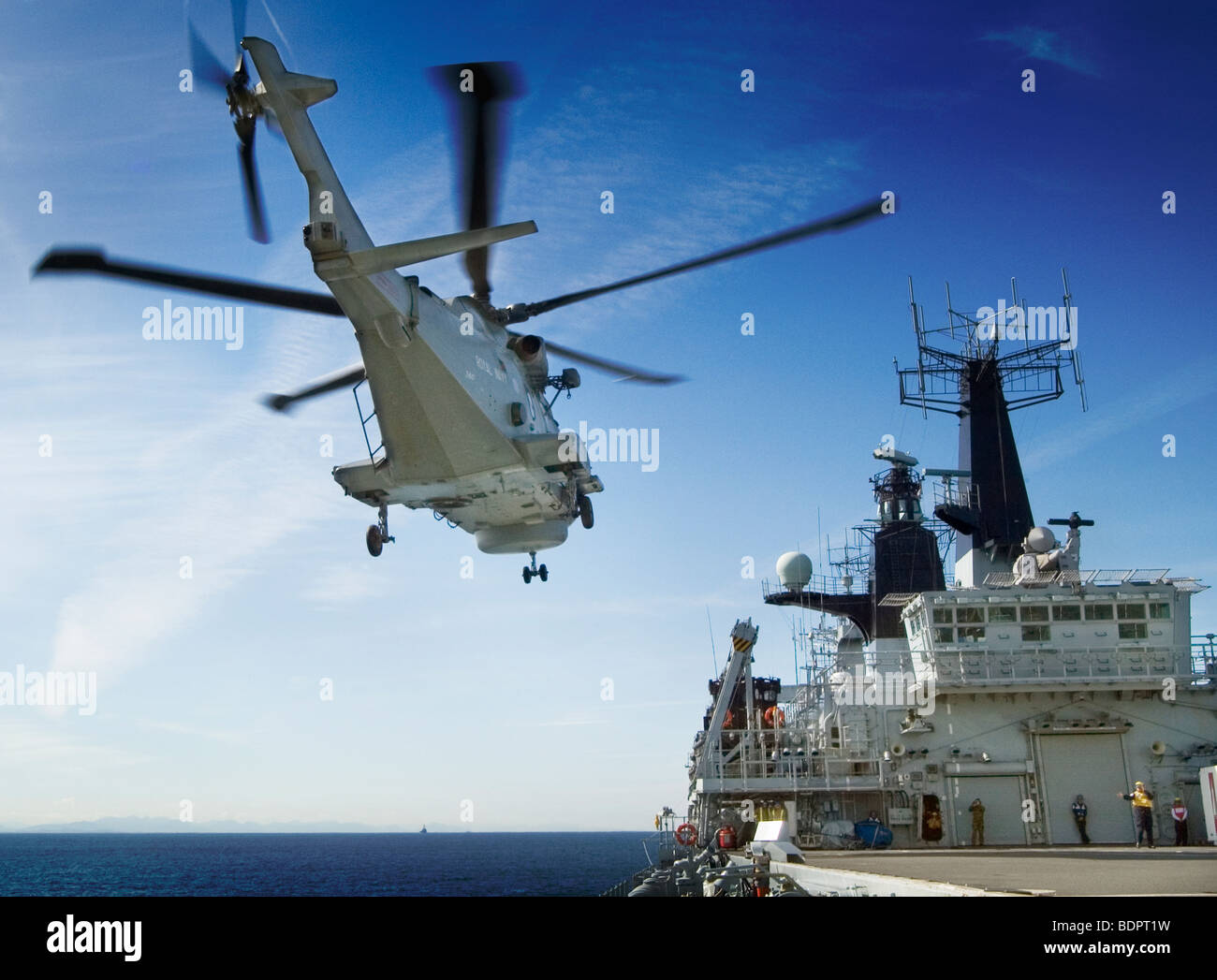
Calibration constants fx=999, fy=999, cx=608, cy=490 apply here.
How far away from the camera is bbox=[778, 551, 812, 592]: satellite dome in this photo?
30938mm

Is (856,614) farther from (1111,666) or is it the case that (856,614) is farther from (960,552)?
(1111,666)

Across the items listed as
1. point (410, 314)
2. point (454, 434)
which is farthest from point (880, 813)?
point (410, 314)

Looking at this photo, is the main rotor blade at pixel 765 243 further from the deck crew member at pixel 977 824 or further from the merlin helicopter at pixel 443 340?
the deck crew member at pixel 977 824

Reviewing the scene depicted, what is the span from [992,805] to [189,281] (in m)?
20.0

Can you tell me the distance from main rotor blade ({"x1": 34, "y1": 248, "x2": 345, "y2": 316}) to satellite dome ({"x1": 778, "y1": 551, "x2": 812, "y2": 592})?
20880 mm

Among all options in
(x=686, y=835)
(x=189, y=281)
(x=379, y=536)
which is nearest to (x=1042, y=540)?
(x=686, y=835)

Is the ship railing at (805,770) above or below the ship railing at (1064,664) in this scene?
below

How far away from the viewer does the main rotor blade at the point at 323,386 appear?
14781mm

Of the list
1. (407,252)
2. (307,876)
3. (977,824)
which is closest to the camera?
(407,252)

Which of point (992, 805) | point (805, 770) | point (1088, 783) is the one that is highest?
point (805, 770)

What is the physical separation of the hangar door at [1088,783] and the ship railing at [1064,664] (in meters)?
1.43

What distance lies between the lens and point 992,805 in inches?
888

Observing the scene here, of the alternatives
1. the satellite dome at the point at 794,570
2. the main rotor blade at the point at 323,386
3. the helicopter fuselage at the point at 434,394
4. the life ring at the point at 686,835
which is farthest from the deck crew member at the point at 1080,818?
the main rotor blade at the point at 323,386

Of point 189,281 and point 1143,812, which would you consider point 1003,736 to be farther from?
point 189,281
